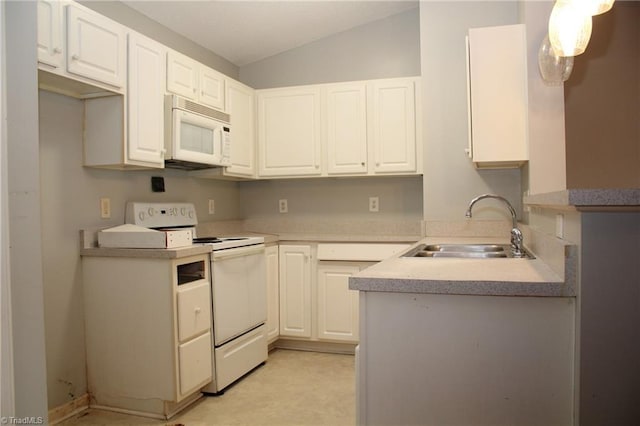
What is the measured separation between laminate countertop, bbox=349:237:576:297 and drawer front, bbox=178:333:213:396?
1388 millimetres

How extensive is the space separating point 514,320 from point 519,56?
72.6 inches

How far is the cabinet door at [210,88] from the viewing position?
3072 millimetres

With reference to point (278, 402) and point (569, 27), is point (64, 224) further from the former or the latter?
point (569, 27)

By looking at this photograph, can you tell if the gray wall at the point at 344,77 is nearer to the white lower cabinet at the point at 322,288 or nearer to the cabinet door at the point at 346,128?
the cabinet door at the point at 346,128

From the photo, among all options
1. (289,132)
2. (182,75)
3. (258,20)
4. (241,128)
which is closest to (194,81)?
(182,75)

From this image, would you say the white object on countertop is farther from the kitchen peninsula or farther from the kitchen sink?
the kitchen peninsula

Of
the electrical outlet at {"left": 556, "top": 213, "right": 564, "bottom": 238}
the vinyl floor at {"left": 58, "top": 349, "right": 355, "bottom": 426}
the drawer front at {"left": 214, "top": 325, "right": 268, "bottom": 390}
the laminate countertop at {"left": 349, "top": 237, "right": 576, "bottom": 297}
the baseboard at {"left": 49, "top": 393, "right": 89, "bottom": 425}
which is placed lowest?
the vinyl floor at {"left": 58, "top": 349, "right": 355, "bottom": 426}

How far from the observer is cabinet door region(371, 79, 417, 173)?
11.1 ft

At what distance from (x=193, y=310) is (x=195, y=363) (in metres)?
0.29

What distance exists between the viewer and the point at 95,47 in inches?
89.0

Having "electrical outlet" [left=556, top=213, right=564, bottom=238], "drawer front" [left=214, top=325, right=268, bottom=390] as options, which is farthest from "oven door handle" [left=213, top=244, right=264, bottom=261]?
"electrical outlet" [left=556, top=213, right=564, bottom=238]

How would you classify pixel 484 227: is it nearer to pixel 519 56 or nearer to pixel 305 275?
pixel 519 56

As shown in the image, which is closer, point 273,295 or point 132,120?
point 132,120

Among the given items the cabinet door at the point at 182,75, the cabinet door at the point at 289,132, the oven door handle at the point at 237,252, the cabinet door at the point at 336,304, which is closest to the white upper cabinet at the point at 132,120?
the cabinet door at the point at 182,75
